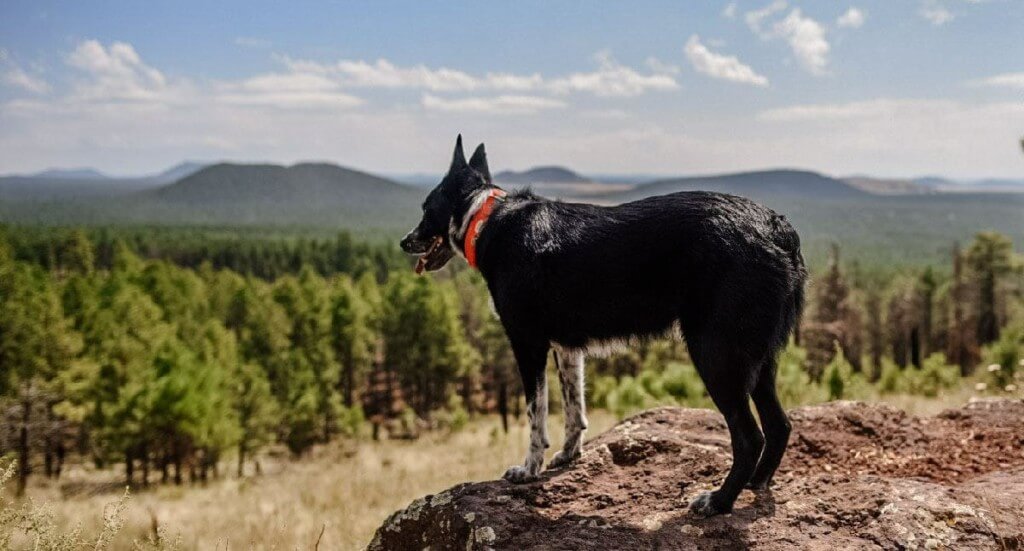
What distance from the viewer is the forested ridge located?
32.4 meters

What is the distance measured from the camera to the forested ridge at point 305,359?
32375mm

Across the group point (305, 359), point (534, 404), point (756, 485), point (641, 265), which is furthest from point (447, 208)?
point (305, 359)

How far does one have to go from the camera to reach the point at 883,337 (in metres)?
82.7

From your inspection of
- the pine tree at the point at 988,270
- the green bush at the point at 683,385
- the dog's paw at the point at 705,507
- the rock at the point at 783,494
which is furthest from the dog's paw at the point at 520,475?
the pine tree at the point at 988,270

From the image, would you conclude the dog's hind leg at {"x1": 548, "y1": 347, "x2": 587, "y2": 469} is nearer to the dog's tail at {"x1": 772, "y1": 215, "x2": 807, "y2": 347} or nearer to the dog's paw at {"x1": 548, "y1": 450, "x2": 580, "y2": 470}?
the dog's paw at {"x1": 548, "y1": 450, "x2": 580, "y2": 470}

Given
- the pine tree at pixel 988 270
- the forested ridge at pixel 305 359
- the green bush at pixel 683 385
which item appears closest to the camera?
the green bush at pixel 683 385

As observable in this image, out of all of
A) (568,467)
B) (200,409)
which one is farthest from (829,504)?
(200,409)

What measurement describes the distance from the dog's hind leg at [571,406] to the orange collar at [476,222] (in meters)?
1.16

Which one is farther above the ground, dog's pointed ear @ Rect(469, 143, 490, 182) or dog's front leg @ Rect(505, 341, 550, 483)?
dog's pointed ear @ Rect(469, 143, 490, 182)

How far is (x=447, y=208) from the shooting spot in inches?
249

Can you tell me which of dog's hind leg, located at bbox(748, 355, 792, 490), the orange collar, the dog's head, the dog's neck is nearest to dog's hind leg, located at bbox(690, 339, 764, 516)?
dog's hind leg, located at bbox(748, 355, 792, 490)

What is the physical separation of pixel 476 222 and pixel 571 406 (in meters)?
1.79

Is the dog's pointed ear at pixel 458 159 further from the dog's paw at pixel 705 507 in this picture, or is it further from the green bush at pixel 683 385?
the green bush at pixel 683 385

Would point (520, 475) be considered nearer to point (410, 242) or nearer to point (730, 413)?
point (730, 413)
